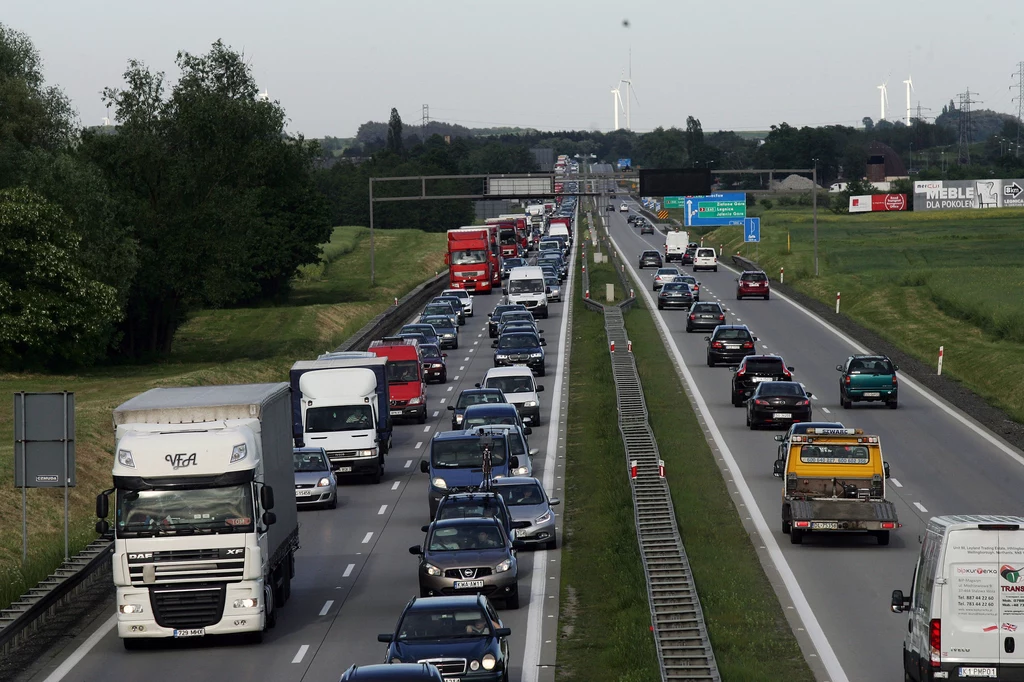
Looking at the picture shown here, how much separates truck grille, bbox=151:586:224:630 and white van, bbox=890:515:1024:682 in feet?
31.9

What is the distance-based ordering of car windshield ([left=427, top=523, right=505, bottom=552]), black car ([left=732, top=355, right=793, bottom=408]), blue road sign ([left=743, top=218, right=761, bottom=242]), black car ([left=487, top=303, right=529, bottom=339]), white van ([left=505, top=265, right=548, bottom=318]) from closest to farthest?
car windshield ([left=427, top=523, right=505, bottom=552]), black car ([left=732, top=355, right=793, bottom=408]), black car ([left=487, top=303, right=529, bottom=339]), white van ([left=505, top=265, right=548, bottom=318]), blue road sign ([left=743, top=218, right=761, bottom=242])

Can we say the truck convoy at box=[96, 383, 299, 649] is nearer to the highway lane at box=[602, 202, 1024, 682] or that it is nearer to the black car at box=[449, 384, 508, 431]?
the highway lane at box=[602, 202, 1024, 682]

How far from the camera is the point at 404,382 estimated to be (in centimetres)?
4553

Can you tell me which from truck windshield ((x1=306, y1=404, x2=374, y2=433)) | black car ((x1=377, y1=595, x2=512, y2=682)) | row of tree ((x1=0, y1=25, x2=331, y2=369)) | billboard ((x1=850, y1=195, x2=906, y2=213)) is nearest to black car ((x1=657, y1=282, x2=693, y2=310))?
row of tree ((x1=0, y1=25, x2=331, y2=369))

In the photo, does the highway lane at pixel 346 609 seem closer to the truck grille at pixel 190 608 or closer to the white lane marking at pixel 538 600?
the white lane marking at pixel 538 600

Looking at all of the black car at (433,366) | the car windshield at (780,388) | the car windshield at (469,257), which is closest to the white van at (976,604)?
the car windshield at (780,388)

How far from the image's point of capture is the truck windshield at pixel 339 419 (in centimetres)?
3653

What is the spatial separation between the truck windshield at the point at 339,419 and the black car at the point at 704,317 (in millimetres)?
31376

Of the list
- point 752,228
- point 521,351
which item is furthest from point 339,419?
point 752,228

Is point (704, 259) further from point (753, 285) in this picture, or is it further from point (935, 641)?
point (935, 641)

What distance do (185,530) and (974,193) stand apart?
150136 millimetres

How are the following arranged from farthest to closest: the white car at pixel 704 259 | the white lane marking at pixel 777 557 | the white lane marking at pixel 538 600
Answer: the white car at pixel 704 259, the white lane marking at pixel 538 600, the white lane marking at pixel 777 557

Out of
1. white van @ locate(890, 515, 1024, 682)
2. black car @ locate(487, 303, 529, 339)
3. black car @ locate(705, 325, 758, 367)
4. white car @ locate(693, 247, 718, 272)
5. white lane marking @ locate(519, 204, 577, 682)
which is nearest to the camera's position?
white van @ locate(890, 515, 1024, 682)

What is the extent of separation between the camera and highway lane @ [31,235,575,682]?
65.2 feet
